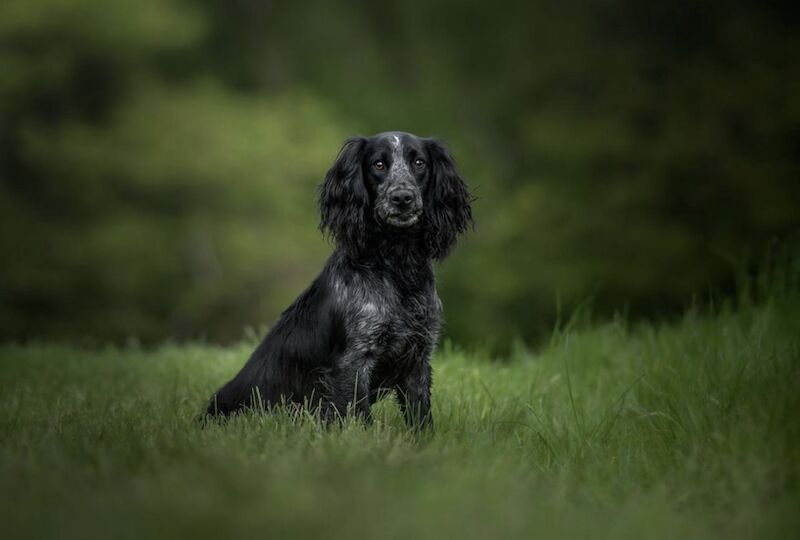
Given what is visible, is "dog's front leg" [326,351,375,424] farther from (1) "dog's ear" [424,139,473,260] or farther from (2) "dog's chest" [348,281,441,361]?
(1) "dog's ear" [424,139,473,260]

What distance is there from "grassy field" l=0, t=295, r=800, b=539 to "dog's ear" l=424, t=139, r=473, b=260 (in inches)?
31.0

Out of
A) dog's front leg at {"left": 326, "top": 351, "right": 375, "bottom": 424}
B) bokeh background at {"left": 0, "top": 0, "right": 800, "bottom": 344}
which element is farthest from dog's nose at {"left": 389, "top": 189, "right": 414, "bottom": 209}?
bokeh background at {"left": 0, "top": 0, "right": 800, "bottom": 344}

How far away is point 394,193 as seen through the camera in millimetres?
3602

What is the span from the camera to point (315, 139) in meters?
12.4

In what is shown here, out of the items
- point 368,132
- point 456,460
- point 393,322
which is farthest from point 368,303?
point 368,132

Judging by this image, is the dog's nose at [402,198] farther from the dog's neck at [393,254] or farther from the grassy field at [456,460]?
the grassy field at [456,460]

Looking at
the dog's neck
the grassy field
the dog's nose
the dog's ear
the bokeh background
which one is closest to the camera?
the grassy field

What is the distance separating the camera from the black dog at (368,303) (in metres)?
3.61

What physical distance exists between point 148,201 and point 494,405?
9510mm

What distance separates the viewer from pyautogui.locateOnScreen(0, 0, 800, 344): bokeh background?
9.67m

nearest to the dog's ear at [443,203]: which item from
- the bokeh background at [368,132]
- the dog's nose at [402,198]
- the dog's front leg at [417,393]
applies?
the dog's nose at [402,198]

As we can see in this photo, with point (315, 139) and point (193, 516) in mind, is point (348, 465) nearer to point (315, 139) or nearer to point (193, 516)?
point (193, 516)

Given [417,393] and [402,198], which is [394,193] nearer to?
[402,198]

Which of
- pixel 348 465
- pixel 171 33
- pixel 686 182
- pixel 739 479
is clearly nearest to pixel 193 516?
pixel 348 465
